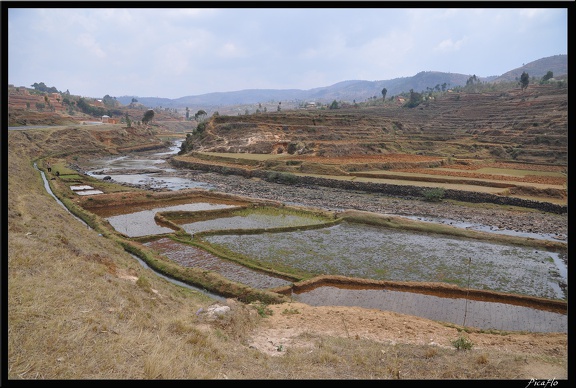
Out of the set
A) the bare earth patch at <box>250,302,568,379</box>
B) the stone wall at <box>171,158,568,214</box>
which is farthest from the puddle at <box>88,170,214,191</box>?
the bare earth patch at <box>250,302,568,379</box>

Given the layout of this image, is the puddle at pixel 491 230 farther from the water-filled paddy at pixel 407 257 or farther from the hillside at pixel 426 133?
the hillside at pixel 426 133

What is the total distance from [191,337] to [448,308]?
11192mm

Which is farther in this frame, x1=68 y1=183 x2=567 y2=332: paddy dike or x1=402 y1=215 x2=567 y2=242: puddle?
x1=402 y1=215 x2=567 y2=242: puddle

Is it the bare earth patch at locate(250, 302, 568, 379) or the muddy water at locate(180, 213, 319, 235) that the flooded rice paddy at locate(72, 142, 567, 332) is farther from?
the bare earth patch at locate(250, 302, 568, 379)

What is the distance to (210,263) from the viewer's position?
58.0 ft

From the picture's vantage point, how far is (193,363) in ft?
18.7

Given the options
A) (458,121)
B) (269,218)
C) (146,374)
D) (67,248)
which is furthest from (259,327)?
(458,121)

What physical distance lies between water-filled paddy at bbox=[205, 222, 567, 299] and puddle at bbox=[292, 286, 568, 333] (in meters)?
1.30

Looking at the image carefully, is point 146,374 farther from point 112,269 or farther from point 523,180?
point 523,180

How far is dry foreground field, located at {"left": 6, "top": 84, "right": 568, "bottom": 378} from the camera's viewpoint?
5238 mm

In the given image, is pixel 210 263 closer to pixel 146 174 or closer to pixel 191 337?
pixel 191 337

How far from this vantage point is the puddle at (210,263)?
15804mm

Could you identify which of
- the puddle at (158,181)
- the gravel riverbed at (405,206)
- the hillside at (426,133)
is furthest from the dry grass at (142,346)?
the hillside at (426,133)

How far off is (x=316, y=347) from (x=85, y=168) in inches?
2134
